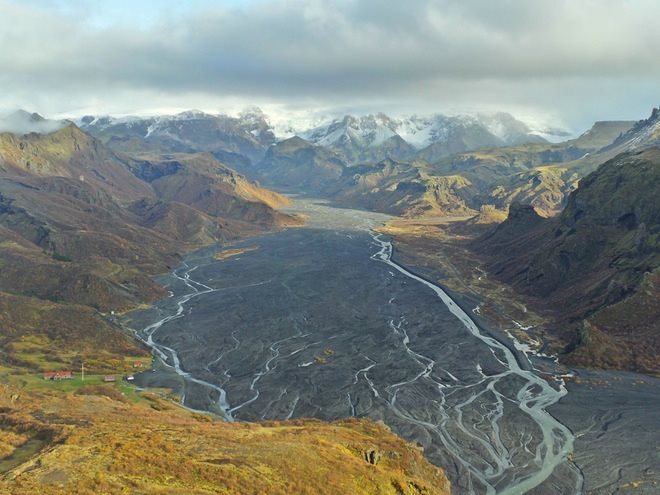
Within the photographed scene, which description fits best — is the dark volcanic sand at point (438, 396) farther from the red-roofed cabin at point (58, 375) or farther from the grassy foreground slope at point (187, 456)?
the red-roofed cabin at point (58, 375)

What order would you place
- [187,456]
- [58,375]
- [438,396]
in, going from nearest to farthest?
[187,456]
[438,396]
[58,375]

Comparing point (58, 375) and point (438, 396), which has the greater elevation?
point (58, 375)

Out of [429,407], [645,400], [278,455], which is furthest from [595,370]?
[278,455]

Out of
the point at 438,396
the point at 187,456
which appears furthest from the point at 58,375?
the point at 438,396

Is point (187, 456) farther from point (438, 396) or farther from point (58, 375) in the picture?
point (58, 375)

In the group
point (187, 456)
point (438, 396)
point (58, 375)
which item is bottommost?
point (438, 396)

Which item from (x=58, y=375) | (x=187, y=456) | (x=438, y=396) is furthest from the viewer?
(x=58, y=375)

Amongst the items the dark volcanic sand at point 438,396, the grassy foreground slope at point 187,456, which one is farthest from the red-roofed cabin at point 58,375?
the grassy foreground slope at point 187,456

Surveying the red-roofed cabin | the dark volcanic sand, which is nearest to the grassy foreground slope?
the dark volcanic sand

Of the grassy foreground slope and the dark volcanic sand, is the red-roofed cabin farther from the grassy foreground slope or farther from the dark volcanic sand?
the grassy foreground slope
